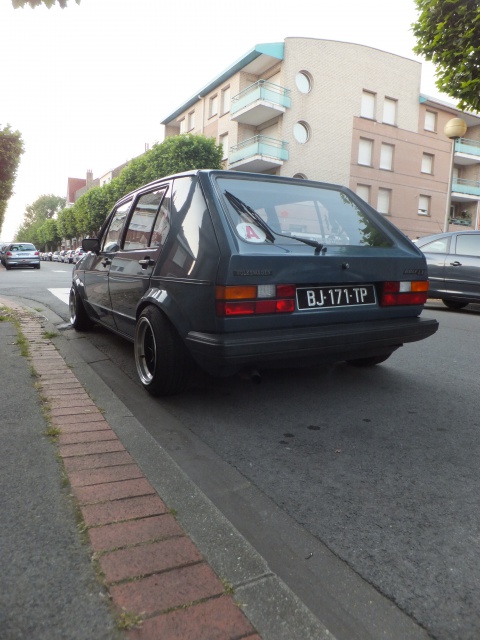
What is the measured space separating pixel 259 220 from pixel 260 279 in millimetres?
527

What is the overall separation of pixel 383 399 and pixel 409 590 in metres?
2.17

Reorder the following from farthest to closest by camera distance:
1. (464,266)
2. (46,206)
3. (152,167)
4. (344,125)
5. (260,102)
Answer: (46,206)
(152,167)
(344,125)
(260,102)
(464,266)

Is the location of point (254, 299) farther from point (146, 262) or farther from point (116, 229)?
point (116, 229)

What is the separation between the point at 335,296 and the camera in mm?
3479

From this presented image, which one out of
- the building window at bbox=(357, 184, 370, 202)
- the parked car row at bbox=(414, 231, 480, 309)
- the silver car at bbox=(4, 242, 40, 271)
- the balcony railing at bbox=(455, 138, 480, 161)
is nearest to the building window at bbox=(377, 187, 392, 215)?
the building window at bbox=(357, 184, 370, 202)

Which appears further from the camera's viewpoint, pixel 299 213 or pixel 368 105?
pixel 368 105

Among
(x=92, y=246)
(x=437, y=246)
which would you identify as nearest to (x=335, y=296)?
(x=92, y=246)

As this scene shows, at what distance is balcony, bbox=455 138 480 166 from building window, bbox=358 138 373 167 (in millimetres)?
6631

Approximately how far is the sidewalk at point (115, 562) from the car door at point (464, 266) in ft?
27.0

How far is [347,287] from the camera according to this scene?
11.6ft

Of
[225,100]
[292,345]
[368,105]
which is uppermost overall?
[225,100]

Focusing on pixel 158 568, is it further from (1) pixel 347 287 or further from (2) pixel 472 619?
(1) pixel 347 287

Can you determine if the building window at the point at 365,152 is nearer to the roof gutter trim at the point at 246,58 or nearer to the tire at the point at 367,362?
the roof gutter trim at the point at 246,58

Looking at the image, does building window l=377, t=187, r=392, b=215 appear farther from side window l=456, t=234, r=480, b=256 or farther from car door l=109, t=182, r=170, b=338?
car door l=109, t=182, r=170, b=338
